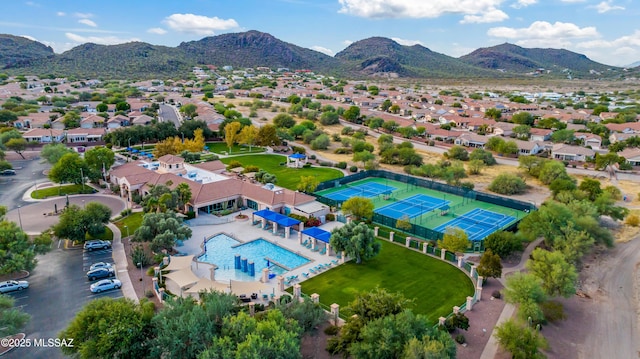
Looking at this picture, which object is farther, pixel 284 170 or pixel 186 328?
pixel 284 170

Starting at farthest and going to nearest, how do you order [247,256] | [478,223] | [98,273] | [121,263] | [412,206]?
[412,206] < [478,223] < [247,256] < [121,263] < [98,273]

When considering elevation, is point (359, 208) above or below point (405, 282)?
above

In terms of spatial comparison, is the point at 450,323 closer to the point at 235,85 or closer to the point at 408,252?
the point at 408,252

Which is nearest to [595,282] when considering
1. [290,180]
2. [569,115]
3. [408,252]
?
[408,252]

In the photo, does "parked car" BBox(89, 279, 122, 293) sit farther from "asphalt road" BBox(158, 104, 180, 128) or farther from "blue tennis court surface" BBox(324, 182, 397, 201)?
"asphalt road" BBox(158, 104, 180, 128)

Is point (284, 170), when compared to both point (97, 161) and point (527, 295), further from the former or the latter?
point (527, 295)

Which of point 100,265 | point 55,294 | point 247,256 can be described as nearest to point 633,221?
point 247,256

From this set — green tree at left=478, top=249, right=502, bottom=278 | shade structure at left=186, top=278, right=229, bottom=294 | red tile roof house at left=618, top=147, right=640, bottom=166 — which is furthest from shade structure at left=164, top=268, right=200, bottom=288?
red tile roof house at left=618, top=147, right=640, bottom=166
